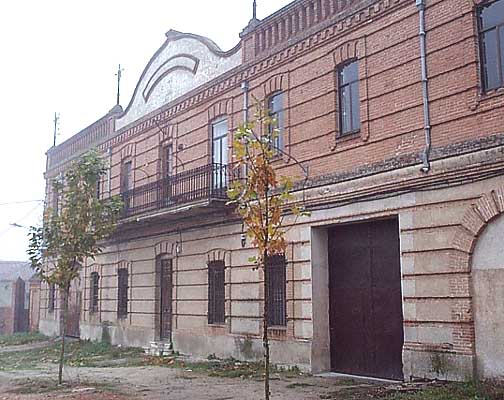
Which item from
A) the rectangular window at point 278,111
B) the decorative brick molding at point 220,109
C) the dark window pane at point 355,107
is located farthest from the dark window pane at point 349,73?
the decorative brick molding at point 220,109

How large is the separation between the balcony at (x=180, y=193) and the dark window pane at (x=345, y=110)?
4.03 metres

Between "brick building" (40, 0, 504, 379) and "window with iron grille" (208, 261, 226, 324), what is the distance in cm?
7

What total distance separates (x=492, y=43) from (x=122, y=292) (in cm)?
1603

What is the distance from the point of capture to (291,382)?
12.9 meters

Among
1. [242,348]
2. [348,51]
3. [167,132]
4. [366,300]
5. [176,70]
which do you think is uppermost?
[176,70]

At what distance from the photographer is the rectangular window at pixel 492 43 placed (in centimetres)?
1121

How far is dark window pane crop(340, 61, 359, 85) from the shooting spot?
46.3 feet

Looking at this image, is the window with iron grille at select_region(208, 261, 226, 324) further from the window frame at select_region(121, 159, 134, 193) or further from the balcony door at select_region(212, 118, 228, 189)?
the window frame at select_region(121, 159, 134, 193)

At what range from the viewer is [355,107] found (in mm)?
14070

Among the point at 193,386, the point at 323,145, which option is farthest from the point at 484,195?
the point at 193,386

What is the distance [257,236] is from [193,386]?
5958 mm

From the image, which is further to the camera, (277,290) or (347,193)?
(277,290)

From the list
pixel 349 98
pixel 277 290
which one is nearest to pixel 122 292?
pixel 277 290

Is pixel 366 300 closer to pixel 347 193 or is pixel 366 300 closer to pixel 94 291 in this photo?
pixel 347 193
